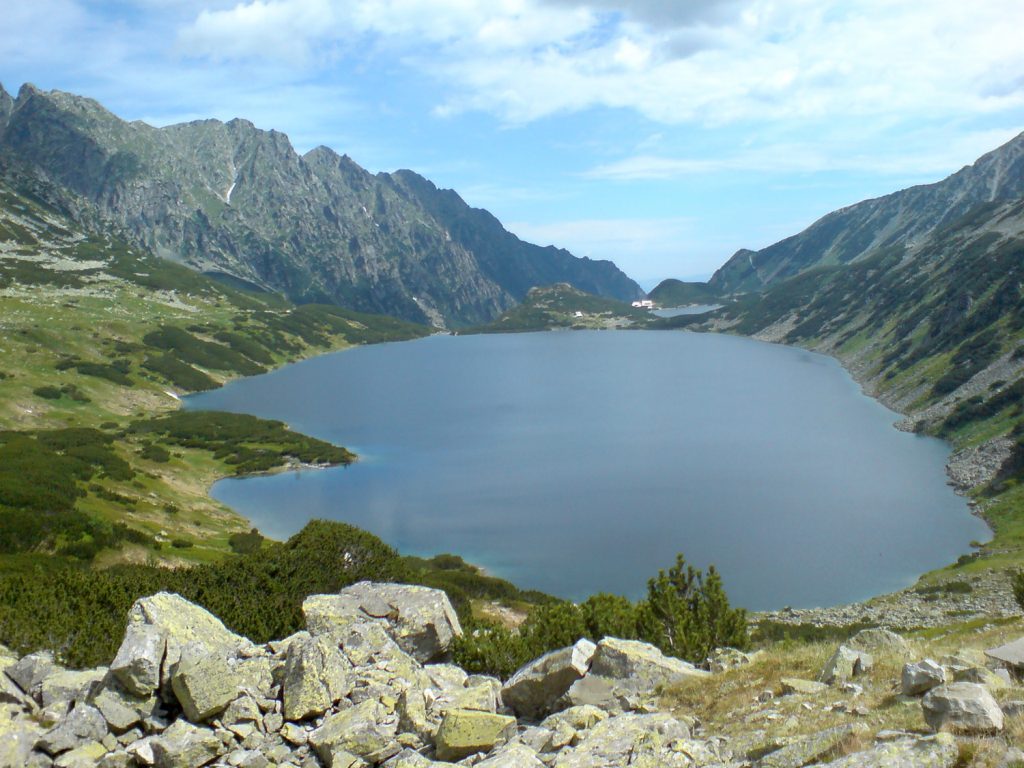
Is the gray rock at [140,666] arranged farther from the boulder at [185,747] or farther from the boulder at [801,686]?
the boulder at [801,686]

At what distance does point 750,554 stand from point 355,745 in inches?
2074

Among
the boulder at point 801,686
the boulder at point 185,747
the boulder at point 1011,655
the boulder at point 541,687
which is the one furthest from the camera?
the boulder at point 541,687

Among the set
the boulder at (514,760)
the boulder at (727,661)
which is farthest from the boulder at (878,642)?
the boulder at (514,760)

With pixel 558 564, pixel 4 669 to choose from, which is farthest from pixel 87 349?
pixel 4 669

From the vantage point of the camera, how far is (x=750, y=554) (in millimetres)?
60688

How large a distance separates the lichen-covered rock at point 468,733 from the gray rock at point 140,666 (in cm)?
625

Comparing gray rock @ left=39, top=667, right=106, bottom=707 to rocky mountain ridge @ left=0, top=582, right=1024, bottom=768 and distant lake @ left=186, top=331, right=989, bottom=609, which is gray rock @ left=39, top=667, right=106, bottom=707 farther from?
distant lake @ left=186, top=331, right=989, bottom=609

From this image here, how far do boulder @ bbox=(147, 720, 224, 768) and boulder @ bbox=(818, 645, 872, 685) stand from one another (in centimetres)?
1196

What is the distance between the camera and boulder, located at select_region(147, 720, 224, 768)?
44.0ft

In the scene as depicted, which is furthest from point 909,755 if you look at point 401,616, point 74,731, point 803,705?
point 401,616

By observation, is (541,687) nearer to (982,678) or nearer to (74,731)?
(982,678)

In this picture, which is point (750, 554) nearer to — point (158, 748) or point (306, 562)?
point (306, 562)

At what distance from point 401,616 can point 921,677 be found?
1423cm

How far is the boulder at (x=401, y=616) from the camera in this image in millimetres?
21125
